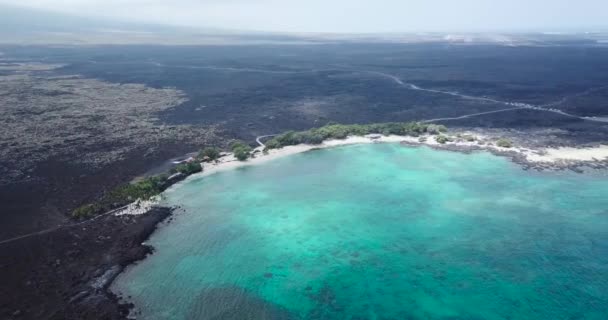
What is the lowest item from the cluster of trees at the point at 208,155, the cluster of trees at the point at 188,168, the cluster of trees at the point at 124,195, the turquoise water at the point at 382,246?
the turquoise water at the point at 382,246

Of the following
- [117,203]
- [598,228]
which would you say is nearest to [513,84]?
[598,228]

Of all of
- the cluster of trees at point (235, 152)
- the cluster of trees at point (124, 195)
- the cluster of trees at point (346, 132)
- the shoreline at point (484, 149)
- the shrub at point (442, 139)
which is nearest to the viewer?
the cluster of trees at point (124, 195)

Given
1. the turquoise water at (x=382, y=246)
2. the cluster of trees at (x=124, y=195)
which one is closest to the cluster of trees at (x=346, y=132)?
the turquoise water at (x=382, y=246)

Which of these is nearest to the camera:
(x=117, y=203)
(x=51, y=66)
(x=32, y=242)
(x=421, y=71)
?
(x=32, y=242)

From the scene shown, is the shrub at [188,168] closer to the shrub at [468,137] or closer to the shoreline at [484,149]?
the shoreline at [484,149]

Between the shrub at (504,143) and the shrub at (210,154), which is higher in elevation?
the shrub at (504,143)

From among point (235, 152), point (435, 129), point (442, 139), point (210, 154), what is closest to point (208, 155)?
point (210, 154)

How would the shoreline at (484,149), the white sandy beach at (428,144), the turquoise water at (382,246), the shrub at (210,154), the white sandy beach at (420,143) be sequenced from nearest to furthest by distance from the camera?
the turquoise water at (382,246), the shoreline at (484,149), the white sandy beach at (420,143), the white sandy beach at (428,144), the shrub at (210,154)

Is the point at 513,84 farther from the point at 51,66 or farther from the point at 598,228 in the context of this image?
the point at 51,66
